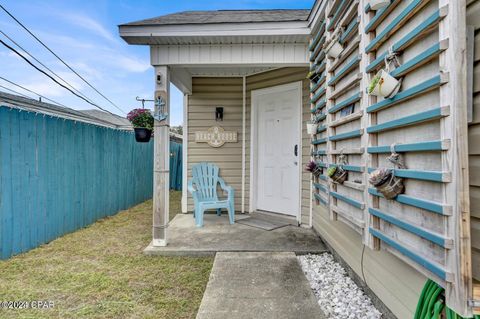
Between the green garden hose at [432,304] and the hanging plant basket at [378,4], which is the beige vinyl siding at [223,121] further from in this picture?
the green garden hose at [432,304]

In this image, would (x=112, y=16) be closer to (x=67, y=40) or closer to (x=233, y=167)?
(x=67, y=40)

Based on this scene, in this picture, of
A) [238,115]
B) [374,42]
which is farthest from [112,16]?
[374,42]

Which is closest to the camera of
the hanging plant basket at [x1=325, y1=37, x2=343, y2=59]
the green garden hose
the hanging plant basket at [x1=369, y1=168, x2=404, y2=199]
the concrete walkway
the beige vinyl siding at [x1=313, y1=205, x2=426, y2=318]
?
the green garden hose

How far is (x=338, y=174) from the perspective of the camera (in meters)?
2.06

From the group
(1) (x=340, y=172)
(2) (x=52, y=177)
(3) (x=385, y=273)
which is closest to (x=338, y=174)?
Result: (1) (x=340, y=172)

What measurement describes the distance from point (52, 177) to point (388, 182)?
3842 millimetres

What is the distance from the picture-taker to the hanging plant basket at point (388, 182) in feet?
4.29

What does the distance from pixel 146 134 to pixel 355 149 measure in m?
3.06

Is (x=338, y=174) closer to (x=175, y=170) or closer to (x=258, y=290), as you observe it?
(x=258, y=290)

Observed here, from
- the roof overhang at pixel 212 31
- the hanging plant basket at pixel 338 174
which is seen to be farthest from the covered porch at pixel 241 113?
the hanging plant basket at pixel 338 174

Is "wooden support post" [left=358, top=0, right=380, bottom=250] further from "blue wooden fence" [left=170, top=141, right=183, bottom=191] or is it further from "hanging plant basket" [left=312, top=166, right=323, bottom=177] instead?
"blue wooden fence" [left=170, top=141, right=183, bottom=191]

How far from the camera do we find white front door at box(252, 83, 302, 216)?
13.0 ft

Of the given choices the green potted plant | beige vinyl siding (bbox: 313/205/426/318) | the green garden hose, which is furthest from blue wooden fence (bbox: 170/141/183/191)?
the green garden hose

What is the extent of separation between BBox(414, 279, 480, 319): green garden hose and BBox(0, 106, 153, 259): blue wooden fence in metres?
3.60
